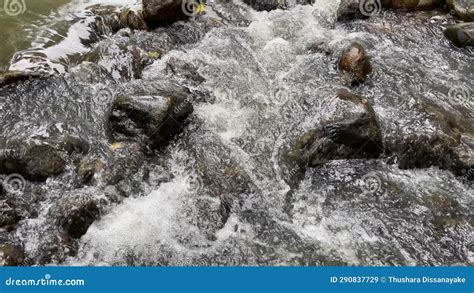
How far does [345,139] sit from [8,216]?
4934mm

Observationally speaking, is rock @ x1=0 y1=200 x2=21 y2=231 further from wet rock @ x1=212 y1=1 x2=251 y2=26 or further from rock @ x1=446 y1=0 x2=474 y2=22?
rock @ x1=446 y1=0 x2=474 y2=22

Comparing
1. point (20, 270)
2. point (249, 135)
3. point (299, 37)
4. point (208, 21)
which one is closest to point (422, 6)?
point (299, 37)

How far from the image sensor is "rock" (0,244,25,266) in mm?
5039

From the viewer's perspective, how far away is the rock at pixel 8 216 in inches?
217

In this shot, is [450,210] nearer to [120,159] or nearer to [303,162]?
[303,162]

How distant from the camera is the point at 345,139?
21.3 ft

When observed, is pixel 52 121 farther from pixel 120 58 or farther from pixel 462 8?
pixel 462 8

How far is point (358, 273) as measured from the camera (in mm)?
4781

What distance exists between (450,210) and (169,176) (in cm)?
410

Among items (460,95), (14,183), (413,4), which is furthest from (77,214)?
(413,4)

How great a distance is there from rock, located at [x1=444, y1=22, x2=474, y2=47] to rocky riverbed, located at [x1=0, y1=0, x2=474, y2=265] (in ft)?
0.15

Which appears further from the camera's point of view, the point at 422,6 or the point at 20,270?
the point at 422,6

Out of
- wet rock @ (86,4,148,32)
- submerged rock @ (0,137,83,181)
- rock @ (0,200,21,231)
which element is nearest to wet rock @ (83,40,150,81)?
wet rock @ (86,4,148,32)

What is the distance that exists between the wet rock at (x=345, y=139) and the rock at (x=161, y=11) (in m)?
4.83
